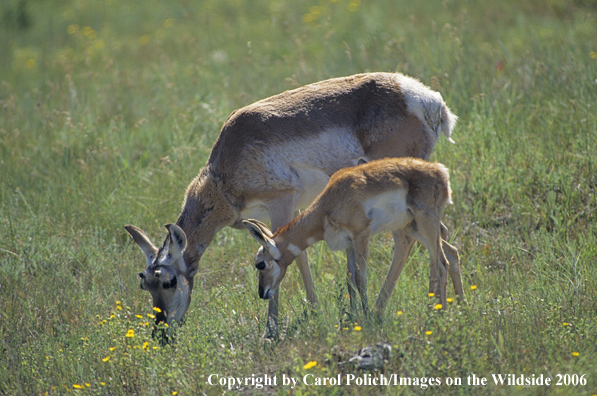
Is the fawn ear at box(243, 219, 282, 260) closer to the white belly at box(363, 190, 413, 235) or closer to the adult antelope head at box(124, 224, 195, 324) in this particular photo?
the adult antelope head at box(124, 224, 195, 324)

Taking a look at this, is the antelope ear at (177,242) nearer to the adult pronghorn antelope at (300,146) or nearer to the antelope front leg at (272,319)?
the adult pronghorn antelope at (300,146)

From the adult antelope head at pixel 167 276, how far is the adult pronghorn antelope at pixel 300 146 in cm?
19

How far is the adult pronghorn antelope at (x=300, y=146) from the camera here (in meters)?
6.07

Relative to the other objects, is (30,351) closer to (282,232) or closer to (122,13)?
(282,232)

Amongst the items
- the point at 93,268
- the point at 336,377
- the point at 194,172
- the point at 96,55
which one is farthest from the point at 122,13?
the point at 336,377

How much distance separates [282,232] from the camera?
Answer: 18.1 ft

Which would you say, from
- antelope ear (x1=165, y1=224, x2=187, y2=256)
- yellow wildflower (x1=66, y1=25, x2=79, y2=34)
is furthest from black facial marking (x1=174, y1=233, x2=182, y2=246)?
yellow wildflower (x1=66, y1=25, x2=79, y2=34)

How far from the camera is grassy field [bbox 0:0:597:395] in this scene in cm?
456

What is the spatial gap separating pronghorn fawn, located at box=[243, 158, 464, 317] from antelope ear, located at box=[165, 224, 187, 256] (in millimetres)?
719

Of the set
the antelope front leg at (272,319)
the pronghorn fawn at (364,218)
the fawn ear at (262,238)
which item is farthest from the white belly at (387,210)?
the antelope front leg at (272,319)

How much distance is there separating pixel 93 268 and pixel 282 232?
→ 293cm

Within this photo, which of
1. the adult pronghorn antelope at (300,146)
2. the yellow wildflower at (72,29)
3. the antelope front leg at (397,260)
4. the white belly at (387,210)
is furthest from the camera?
the yellow wildflower at (72,29)

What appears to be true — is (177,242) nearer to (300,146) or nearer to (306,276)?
(306,276)

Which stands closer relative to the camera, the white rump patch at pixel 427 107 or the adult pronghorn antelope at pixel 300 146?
the adult pronghorn antelope at pixel 300 146
